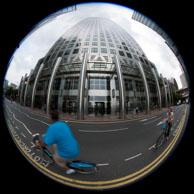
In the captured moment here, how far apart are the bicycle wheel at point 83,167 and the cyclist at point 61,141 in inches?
2.7

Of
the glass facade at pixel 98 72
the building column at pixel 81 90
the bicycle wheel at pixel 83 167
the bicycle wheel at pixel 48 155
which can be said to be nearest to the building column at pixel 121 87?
the glass facade at pixel 98 72

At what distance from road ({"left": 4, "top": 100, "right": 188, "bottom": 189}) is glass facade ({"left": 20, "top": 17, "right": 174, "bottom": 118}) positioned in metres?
0.23

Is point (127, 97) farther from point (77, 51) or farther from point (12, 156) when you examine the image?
point (12, 156)

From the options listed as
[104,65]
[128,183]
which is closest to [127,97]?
[104,65]

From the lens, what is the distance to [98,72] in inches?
59.1

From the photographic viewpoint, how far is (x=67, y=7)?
1690mm

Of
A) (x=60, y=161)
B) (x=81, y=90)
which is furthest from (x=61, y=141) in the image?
(x=81, y=90)

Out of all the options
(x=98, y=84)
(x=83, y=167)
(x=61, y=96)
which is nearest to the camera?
(x=83, y=167)

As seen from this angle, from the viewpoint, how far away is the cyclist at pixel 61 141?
1278 mm

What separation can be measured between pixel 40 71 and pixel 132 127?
168cm

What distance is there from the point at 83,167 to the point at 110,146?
17.4 inches

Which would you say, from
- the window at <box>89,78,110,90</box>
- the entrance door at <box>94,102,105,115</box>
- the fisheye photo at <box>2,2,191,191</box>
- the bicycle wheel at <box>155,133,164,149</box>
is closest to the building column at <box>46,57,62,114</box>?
the fisheye photo at <box>2,2,191,191</box>

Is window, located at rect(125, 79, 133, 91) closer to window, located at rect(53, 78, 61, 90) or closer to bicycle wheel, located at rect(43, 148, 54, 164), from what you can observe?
window, located at rect(53, 78, 61, 90)

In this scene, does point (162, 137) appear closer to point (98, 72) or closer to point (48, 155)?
point (98, 72)
